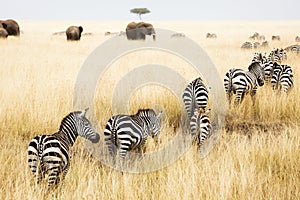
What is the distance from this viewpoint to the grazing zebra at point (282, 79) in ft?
26.2

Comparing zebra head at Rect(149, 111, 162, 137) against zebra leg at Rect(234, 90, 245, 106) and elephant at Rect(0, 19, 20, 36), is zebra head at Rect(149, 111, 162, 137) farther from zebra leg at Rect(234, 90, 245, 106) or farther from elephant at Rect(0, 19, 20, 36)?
elephant at Rect(0, 19, 20, 36)

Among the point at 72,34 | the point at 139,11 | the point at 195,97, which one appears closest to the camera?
the point at 195,97

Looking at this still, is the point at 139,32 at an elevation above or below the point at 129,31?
below

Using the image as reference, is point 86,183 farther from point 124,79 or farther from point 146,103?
point 124,79

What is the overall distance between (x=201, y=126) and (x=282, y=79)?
410 centimetres

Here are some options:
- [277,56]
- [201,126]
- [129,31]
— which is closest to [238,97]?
[201,126]

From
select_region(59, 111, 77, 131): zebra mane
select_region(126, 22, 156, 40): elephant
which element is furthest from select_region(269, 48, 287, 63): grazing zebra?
select_region(126, 22, 156, 40): elephant

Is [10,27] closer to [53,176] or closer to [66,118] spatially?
[66,118]

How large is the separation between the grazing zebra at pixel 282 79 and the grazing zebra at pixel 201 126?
3.64 m

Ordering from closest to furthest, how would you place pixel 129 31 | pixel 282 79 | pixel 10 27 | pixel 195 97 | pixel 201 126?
pixel 201 126, pixel 195 97, pixel 282 79, pixel 129 31, pixel 10 27

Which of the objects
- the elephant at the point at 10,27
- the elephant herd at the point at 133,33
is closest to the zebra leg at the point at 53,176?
the elephant herd at the point at 133,33

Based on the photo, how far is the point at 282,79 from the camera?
8047mm

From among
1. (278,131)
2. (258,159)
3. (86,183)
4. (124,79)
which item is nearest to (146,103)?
(124,79)

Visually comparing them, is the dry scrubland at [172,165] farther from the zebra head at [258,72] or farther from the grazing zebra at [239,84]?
the zebra head at [258,72]
